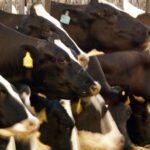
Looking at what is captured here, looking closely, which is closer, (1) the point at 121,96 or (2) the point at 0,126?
(2) the point at 0,126

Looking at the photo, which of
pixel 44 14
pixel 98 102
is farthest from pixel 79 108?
pixel 44 14

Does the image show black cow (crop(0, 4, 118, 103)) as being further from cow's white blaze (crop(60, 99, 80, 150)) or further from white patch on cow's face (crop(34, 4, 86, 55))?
cow's white blaze (crop(60, 99, 80, 150))

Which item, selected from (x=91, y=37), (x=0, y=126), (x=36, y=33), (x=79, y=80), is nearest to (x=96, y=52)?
(x=91, y=37)

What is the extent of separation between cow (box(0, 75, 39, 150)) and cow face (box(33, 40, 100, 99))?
0.63 meters

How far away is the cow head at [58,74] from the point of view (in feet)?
19.6

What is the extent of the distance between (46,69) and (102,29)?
1.83 m

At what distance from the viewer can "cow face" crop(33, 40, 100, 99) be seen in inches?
236

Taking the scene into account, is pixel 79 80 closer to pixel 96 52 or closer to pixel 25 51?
pixel 25 51


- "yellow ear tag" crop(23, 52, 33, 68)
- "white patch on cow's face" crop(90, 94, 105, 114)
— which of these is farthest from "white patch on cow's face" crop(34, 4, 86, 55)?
"yellow ear tag" crop(23, 52, 33, 68)

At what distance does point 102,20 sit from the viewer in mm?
7793

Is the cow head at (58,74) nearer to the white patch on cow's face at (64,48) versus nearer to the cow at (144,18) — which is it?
the white patch on cow's face at (64,48)

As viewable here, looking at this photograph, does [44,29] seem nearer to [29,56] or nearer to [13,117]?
[29,56]

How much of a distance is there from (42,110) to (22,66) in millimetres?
458

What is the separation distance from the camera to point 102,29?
7.77 m
